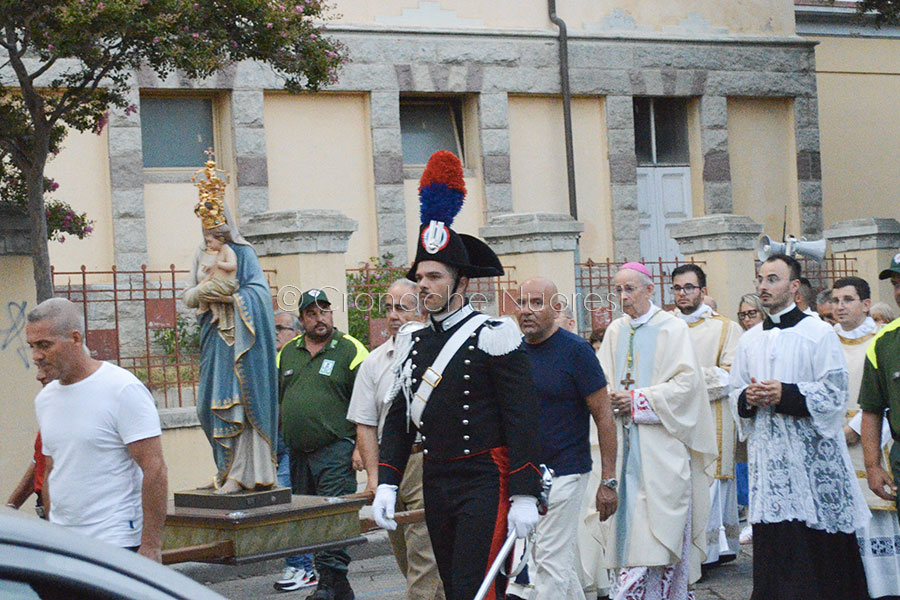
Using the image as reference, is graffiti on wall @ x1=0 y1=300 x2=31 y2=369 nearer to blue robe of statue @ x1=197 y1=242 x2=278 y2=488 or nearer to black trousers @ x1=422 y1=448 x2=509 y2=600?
blue robe of statue @ x1=197 y1=242 x2=278 y2=488

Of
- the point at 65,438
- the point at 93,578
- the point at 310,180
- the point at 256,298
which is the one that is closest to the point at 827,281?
the point at 310,180

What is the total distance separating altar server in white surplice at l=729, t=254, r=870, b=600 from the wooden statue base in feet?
8.86

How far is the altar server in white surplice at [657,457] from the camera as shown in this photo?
837 cm

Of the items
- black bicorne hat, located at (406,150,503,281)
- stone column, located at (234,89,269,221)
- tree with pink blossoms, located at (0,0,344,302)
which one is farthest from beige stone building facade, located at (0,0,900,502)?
black bicorne hat, located at (406,150,503,281)

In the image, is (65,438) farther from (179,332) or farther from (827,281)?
(827,281)

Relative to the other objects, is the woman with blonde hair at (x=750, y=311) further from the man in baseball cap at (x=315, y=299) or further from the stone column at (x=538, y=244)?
the man in baseball cap at (x=315, y=299)

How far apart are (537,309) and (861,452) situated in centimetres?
276

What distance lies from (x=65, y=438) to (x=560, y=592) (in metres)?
2.77

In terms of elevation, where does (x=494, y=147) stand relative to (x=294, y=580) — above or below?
above

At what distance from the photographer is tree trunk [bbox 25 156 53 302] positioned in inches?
414

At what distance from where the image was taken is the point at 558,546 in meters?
7.35

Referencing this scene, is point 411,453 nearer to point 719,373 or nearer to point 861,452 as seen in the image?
point 861,452

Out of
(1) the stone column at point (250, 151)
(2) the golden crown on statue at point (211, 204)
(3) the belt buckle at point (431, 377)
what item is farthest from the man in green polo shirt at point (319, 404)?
(1) the stone column at point (250, 151)

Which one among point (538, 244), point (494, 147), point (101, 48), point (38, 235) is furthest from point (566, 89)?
point (38, 235)
